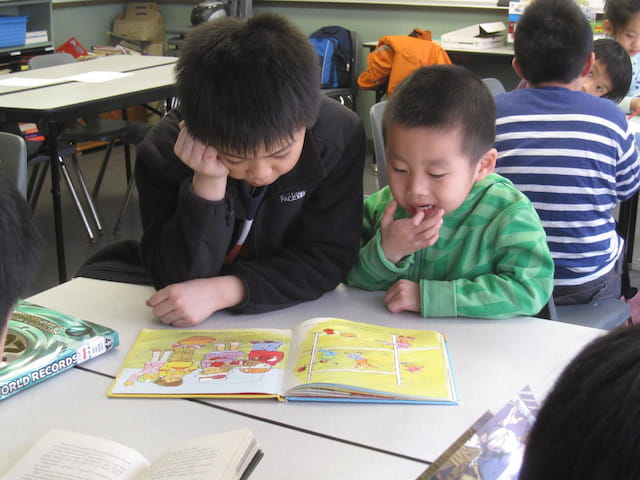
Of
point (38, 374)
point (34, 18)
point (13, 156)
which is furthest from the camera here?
point (34, 18)

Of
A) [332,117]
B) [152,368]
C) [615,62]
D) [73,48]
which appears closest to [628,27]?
[615,62]

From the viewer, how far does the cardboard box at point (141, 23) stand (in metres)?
Answer: 6.07

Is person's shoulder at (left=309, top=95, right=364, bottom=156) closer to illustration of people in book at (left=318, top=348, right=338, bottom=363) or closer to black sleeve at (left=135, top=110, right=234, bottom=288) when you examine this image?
black sleeve at (left=135, top=110, right=234, bottom=288)

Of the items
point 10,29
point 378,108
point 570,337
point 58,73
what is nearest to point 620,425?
point 570,337

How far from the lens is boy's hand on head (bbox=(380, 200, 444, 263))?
1.30 meters

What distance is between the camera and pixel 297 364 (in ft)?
3.49

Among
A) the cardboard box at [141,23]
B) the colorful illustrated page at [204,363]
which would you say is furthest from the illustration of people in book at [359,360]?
the cardboard box at [141,23]

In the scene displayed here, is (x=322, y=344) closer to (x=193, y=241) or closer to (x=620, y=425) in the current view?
(x=193, y=241)

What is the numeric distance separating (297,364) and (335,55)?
4.50 meters

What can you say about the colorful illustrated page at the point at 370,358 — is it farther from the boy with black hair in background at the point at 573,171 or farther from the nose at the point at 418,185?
the boy with black hair in background at the point at 573,171

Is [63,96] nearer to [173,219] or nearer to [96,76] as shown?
[96,76]

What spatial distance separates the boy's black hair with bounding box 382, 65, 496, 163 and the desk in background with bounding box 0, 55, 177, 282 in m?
1.45

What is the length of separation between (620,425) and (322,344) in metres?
0.77

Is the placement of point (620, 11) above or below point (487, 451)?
above
